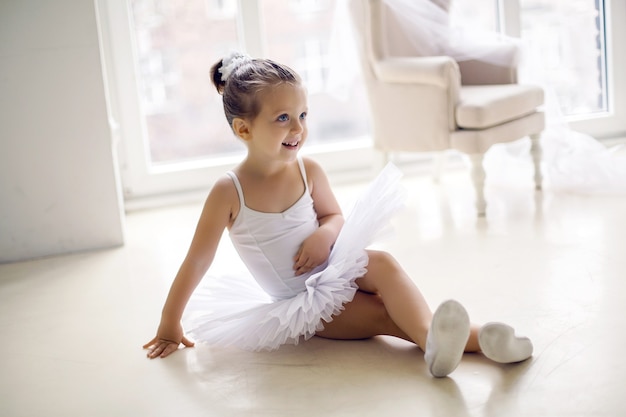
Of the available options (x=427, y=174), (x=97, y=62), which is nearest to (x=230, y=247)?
(x=97, y=62)

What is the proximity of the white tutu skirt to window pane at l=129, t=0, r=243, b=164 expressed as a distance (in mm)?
2092

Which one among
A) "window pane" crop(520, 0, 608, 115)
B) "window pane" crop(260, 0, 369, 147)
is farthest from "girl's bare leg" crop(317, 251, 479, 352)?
"window pane" crop(520, 0, 608, 115)

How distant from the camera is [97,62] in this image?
3.08m

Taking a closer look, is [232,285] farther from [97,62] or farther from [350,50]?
[350,50]

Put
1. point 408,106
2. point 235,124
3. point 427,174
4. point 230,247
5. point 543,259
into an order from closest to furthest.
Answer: point 235,124, point 543,259, point 230,247, point 408,106, point 427,174

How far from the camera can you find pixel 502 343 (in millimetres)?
1682

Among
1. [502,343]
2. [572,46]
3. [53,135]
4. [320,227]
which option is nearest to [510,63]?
[572,46]

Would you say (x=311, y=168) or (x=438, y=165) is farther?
(x=438, y=165)

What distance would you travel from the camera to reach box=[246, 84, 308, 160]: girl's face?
6.25ft

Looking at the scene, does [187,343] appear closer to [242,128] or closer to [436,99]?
[242,128]

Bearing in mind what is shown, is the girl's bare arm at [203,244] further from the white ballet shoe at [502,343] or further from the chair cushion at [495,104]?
the chair cushion at [495,104]

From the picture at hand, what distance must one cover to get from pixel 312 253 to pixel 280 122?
0.33 m

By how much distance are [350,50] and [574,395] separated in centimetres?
239

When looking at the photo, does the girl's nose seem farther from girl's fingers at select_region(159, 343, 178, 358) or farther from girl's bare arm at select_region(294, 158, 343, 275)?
girl's fingers at select_region(159, 343, 178, 358)
